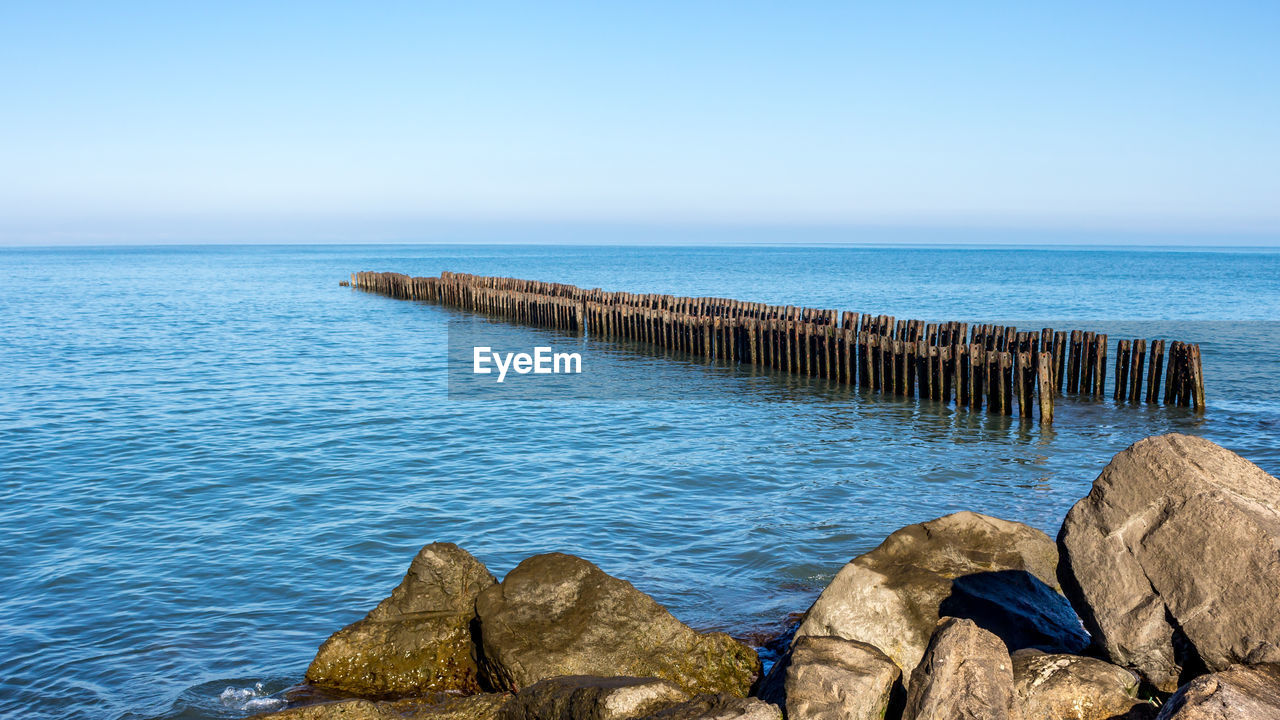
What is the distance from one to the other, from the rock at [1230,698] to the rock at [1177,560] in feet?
0.98

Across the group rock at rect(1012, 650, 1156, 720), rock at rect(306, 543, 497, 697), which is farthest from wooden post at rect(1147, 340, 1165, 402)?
rock at rect(306, 543, 497, 697)

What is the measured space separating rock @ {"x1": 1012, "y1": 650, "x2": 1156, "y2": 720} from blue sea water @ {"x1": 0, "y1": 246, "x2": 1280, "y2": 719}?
10.2 feet

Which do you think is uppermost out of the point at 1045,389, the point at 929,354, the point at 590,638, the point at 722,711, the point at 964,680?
the point at 929,354

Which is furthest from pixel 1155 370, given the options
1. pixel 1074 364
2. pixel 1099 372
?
pixel 1074 364

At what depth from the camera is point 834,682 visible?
538 cm

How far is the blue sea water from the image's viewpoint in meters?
8.34

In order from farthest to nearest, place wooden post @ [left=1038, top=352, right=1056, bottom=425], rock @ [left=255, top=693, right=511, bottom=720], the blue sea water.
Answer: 1. wooden post @ [left=1038, top=352, right=1056, bottom=425]
2. the blue sea water
3. rock @ [left=255, top=693, right=511, bottom=720]

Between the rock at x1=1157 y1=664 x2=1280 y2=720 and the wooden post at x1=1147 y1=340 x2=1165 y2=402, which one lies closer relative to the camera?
the rock at x1=1157 y1=664 x2=1280 y2=720

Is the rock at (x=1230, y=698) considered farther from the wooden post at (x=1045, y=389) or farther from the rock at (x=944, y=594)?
the wooden post at (x=1045, y=389)

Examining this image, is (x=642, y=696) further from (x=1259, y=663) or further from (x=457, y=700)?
(x=1259, y=663)

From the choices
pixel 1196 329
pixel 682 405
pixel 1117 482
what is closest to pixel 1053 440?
pixel 682 405

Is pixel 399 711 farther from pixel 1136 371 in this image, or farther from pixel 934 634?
pixel 1136 371

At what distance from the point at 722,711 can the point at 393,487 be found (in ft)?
29.7

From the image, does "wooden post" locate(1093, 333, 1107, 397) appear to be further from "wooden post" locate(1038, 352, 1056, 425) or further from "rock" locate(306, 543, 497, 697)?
"rock" locate(306, 543, 497, 697)
